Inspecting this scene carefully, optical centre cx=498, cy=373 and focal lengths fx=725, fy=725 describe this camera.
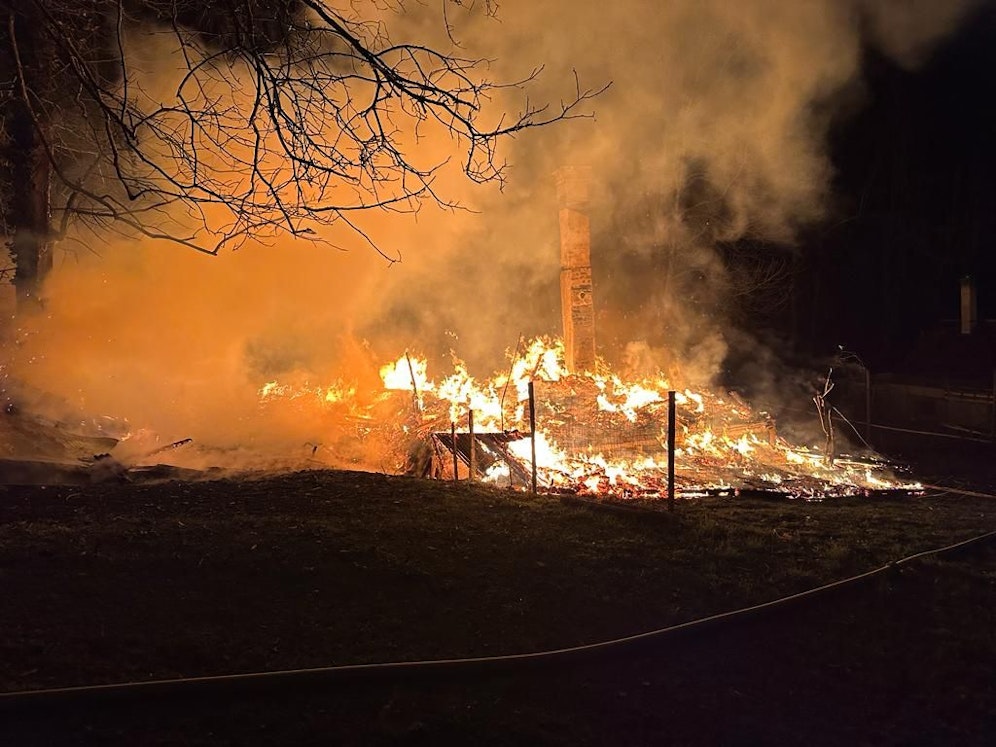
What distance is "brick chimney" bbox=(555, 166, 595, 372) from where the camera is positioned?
46.2 ft

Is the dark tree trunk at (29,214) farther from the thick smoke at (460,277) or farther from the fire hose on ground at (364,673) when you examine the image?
the fire hose on ground at (364,673)

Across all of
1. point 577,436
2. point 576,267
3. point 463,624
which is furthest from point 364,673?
point 576,267

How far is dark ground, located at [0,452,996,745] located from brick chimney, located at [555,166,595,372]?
847 centimetres

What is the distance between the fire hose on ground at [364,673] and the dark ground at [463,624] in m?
0.03

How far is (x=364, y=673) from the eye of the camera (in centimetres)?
337

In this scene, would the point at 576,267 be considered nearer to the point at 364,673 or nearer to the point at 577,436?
the point at 577,436

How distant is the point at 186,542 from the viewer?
479 centimetres

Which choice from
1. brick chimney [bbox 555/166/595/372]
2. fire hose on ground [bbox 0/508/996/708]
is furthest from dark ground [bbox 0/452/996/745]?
brick chimney [bbox 555/166/595/372]

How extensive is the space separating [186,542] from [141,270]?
10.5 m

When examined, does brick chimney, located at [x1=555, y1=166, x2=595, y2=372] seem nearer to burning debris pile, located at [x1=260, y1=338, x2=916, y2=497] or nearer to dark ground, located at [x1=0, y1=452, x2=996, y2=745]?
burning debris pile, located at [x1=260, y1=338, x2=916, y2=497]

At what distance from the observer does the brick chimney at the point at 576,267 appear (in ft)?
46.2

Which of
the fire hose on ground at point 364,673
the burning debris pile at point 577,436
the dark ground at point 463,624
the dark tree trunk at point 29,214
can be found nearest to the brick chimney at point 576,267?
the burning debris pile at point 577,436

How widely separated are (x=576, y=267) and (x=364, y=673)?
11.6 metres

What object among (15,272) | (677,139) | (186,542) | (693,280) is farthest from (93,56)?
(693,280)
